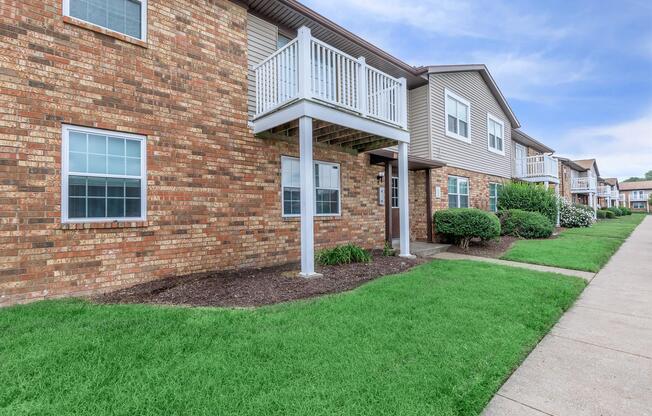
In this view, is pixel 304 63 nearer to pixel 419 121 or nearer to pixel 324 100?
pixel 324 100

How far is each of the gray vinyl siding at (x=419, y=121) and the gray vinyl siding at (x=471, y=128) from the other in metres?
0.23

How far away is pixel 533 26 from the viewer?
13.4 m

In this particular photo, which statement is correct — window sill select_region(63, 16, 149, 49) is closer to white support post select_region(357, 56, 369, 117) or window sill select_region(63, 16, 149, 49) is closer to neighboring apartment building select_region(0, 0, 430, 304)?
neighboring apartment building select_region(0, 0, 430, 304)

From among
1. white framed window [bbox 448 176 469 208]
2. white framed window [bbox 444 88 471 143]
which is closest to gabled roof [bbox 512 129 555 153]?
white framed window [bbox 444 88 471 143]

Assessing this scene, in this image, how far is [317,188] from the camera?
8438mm

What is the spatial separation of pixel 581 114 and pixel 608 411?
38619 millimetres

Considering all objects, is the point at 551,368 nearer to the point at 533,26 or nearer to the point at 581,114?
the point at 533,26

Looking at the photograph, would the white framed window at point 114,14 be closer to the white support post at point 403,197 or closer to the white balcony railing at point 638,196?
the white support post at point 403,197

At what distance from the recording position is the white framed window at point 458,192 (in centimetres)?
1281

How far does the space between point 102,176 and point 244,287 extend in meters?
2.96

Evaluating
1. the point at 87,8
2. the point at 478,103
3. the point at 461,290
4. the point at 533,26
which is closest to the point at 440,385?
the point at 461,290

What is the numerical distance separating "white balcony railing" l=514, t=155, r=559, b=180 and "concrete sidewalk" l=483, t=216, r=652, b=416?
1549 cm

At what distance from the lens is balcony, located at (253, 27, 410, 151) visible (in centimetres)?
589

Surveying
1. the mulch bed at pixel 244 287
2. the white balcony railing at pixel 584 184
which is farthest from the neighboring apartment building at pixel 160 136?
the white balcony railing at pixel 584 184
